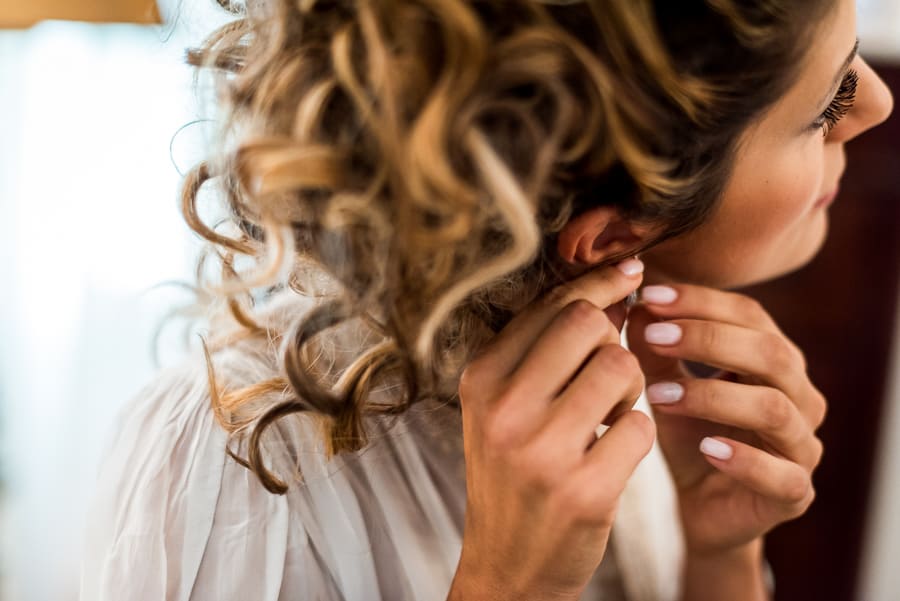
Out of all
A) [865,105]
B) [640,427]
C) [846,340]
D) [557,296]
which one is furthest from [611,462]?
[846,340]

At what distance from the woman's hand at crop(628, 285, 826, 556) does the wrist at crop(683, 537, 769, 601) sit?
0.06 m

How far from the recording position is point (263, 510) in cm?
79

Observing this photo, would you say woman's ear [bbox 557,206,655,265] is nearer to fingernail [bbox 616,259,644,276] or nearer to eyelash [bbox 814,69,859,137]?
fingernail [bbox 616,259,644,276]

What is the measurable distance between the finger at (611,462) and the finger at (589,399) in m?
0.01

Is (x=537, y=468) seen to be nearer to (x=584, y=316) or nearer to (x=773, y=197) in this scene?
(x=584, y=316)

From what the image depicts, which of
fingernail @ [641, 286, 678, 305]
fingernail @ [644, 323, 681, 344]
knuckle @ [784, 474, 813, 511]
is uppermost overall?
fingernail @ [641, 286, 678, 305]

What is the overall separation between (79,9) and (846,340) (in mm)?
1550

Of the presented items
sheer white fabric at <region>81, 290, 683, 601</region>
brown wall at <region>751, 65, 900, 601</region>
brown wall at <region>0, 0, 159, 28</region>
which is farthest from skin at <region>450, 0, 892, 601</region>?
brown wall at <region>0, 0, 159, 28</region>

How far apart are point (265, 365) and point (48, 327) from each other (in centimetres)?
108

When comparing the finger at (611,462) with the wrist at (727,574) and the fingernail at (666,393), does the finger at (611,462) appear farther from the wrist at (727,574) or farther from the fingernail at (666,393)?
the wrist at (727,574)

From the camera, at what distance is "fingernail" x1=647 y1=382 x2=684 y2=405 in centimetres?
84

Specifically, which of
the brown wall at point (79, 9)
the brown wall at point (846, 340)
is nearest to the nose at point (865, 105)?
the brown wall at point (846, 340)

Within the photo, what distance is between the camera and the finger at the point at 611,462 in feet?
2.15

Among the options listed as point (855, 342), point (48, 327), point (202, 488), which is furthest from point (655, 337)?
point (48, 327)
